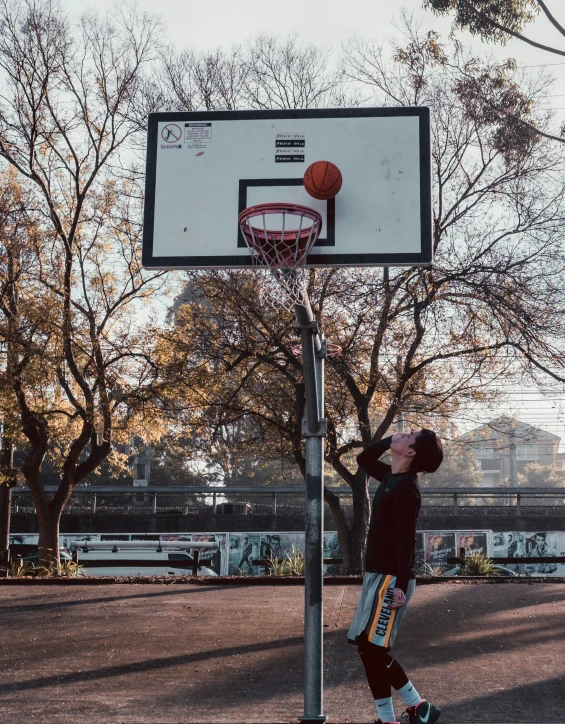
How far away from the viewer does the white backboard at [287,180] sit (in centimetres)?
645

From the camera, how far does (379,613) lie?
16.0 feet

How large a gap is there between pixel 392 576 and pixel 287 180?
3.51 meters

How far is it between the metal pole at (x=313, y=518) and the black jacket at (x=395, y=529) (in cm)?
48

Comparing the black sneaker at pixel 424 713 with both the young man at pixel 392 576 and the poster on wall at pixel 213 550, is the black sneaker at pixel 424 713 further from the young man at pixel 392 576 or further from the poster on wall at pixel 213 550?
the poster on wall at pixel 213 550

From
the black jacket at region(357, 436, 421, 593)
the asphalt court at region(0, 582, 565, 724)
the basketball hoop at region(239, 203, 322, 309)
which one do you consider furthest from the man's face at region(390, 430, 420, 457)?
the asphalt court at region(0, 582, 565, 724)

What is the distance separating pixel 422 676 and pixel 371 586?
237cm

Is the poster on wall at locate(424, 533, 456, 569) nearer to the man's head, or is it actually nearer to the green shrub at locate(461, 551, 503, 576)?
the green shrub at locate(461, 551, 503, 576)

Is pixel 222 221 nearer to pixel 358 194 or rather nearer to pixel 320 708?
pixel 358 194

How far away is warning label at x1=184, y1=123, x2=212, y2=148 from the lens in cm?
699

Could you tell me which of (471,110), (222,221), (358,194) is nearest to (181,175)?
(222,221)

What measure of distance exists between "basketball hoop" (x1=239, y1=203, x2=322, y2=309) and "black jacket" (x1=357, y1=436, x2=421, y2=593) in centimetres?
178

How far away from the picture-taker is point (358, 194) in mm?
6582

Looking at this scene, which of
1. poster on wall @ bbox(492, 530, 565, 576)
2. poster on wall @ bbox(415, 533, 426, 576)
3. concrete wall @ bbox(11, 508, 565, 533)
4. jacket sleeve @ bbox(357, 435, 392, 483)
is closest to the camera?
jacket sleeve @ bbox(357, 435, 392, 483)

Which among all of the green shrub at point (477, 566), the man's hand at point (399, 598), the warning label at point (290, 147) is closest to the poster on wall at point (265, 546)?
the green shrub at point (477, 566)
